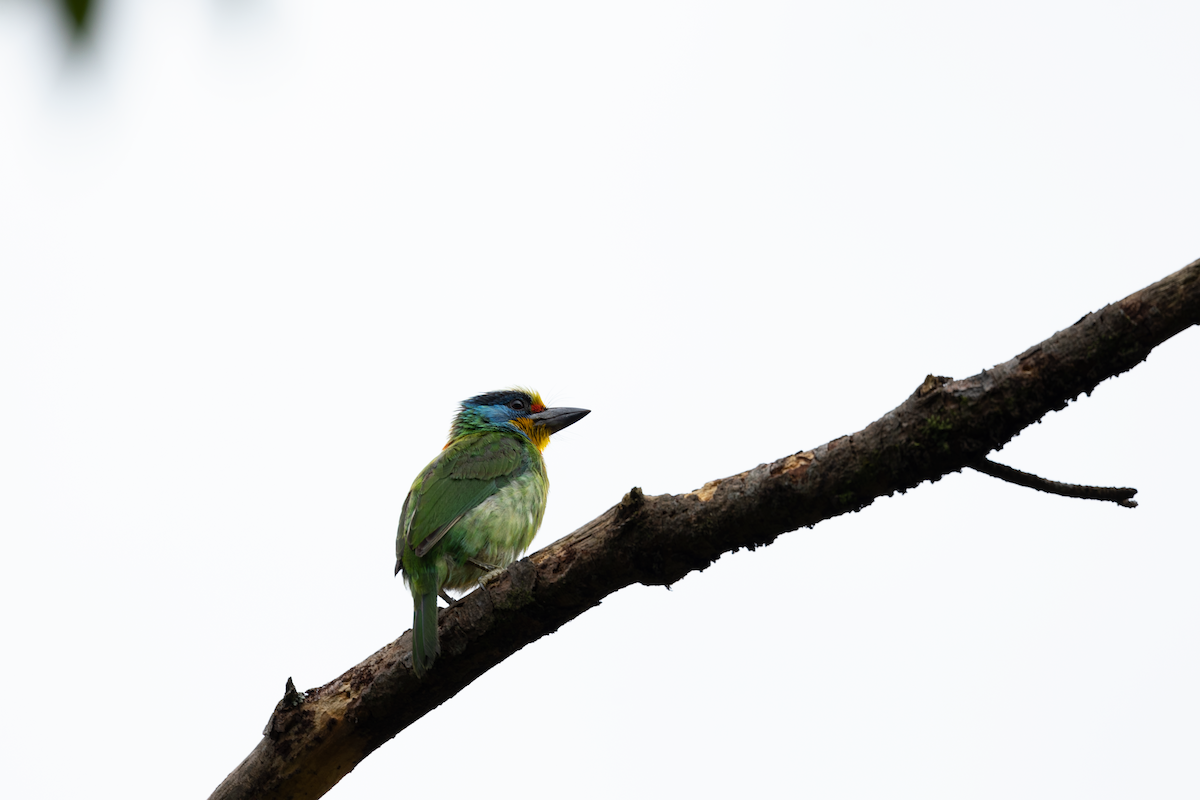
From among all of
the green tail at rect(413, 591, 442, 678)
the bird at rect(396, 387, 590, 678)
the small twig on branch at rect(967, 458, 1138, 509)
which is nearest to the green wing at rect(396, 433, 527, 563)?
the bird at rect(396, 387, 590, 678)

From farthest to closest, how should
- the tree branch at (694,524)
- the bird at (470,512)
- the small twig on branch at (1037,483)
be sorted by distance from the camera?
the bird at (470,512) → the small twig on branch at (1037,483) → the tree branch at (694,524)

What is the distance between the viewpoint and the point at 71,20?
3.00ft

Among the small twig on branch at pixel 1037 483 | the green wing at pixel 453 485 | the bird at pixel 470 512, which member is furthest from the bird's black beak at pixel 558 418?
the small twig on branch at pixel 1037 483

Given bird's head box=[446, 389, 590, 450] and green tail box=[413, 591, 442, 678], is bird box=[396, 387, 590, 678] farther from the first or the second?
bird's head box=[446, 389, 590, 450]

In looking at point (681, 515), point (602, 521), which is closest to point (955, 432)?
point (681, 515)

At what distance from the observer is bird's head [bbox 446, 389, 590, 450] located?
6.58 meters

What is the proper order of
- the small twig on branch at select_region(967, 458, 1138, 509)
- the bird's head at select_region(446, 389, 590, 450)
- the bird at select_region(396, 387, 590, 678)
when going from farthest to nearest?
the bird's head at select_region(446, 389, 590, 450) < the bird at select_region(396, 387, 590, 678) < the small twig on branch at select_region(967, 458, 1138, 509)

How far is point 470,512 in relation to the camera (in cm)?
507

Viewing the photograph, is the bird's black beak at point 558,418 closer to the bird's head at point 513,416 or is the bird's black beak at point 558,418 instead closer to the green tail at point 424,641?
the bird's head at point 513,416

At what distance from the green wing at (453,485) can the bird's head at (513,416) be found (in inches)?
24.9

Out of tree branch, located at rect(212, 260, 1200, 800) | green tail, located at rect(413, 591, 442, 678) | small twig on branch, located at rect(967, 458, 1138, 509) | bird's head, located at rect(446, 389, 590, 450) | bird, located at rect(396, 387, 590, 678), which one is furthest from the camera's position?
bird's head, located at rect(446, 389, 590, 450)

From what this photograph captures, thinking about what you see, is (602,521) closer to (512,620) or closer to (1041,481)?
(512,620)

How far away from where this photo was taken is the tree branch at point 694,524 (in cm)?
278

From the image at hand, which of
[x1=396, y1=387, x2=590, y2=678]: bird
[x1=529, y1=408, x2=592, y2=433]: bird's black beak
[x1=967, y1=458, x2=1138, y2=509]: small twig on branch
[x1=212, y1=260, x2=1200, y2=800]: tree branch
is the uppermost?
[x1=529, y1=408, x2=592, y2=433]: bird's black beak
